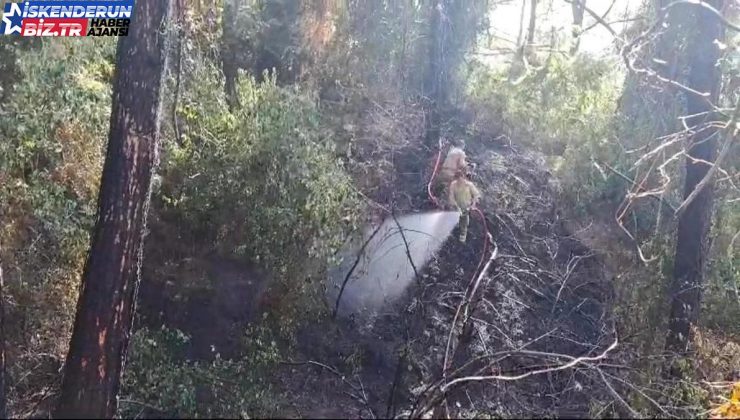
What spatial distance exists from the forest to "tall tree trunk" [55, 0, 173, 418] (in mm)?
14

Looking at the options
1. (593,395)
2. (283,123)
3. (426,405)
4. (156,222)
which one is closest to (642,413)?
(593,395)

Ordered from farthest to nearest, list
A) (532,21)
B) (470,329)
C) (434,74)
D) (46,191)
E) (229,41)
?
(532,21), (434,74), (229,41), (46,191), (470,329)

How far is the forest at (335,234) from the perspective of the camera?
4254mm

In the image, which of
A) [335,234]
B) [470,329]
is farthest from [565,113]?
[470,329]

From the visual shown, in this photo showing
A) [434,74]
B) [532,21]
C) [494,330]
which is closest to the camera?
[494,330]

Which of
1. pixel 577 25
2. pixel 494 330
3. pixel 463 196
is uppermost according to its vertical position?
pixel 577 25

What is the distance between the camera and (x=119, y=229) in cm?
420

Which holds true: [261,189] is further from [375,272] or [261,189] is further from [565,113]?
[565,113]

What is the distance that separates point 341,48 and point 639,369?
5960 mm

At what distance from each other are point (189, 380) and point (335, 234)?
7.14ft

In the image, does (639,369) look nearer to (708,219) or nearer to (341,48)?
(708,219)

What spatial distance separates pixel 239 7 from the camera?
27.6ft

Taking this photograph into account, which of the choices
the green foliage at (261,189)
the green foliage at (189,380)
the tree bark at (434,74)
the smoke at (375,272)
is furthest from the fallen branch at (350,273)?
the tree bark at (434,74)

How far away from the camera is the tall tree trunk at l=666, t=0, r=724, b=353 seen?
6402 mm
